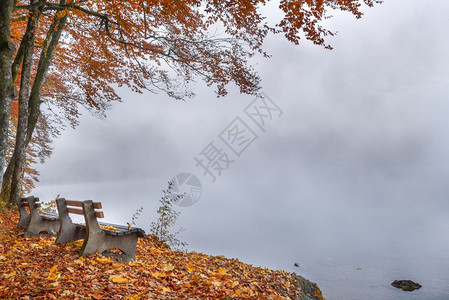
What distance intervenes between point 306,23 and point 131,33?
5.95 m

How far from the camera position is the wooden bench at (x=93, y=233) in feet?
16.6

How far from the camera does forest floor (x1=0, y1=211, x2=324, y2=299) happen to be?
3376mm

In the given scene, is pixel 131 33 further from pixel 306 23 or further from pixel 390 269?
pixel 390 269

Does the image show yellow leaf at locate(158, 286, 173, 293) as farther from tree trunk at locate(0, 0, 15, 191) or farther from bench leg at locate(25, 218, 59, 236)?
bench leg at locate(25, 218, 59, 236)

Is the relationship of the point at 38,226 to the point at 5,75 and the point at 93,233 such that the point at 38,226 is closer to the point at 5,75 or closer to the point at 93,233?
the point at 93,233

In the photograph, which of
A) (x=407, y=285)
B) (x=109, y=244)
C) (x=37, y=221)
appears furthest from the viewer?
(x=407, y=285)

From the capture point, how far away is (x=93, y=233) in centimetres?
512

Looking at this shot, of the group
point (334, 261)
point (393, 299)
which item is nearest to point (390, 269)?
point (334, 261)

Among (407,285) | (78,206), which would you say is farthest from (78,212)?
(407,285)

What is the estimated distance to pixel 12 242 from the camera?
6195 millimetres

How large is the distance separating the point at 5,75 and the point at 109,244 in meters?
3.89

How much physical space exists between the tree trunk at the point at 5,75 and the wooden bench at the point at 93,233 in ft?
5.44

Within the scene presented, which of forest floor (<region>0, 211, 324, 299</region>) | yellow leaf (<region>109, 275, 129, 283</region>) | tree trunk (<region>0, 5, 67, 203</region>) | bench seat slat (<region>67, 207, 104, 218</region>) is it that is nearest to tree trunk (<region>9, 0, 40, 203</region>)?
tree trunk (<region>0, 5, 67, 203</region>)

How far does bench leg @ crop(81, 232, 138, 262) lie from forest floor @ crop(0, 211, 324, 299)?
171 mm
